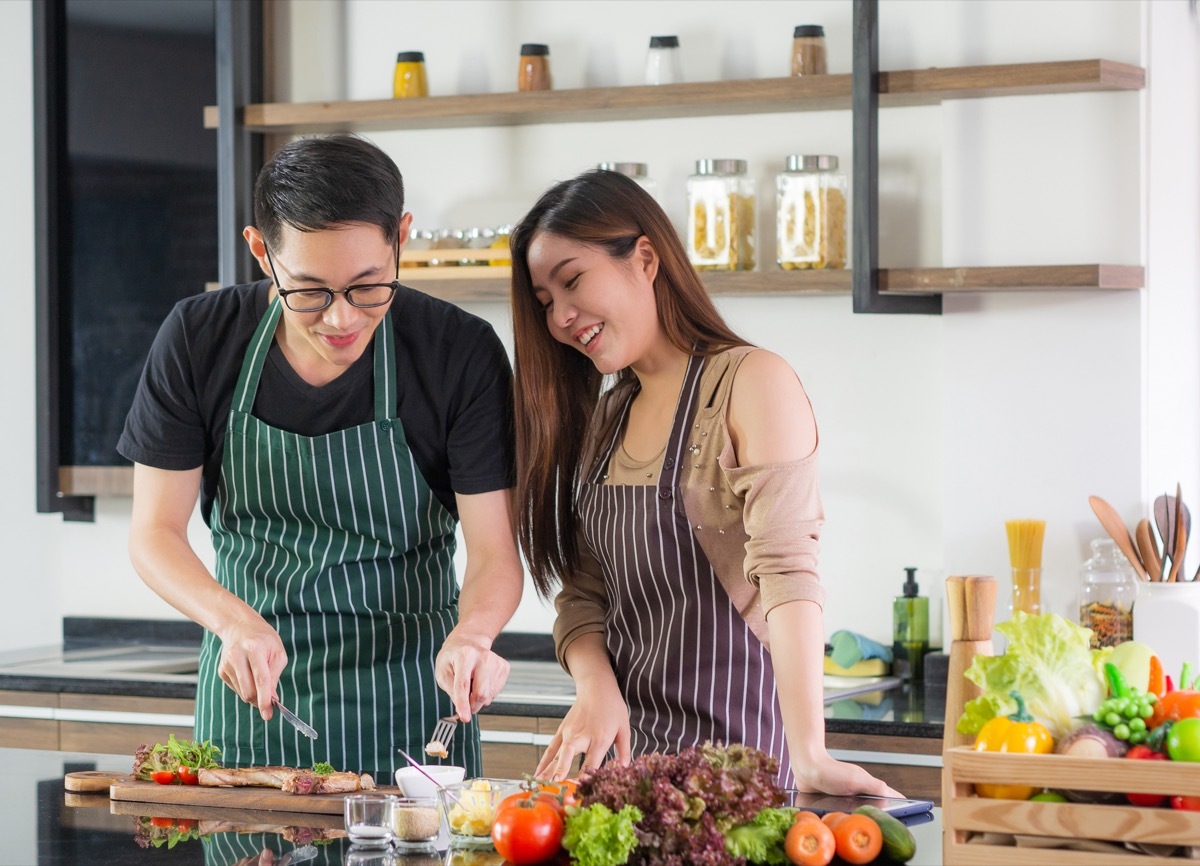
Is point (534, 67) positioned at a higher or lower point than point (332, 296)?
A: higher

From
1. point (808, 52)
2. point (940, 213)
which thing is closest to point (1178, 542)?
point (940, 213)

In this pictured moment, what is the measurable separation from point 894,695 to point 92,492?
2101mm

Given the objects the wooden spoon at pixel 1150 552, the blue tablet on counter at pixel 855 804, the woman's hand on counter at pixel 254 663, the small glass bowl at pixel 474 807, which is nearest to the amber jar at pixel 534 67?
the wooden spoon at pixel 1150 552

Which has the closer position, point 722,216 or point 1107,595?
point 1107,595

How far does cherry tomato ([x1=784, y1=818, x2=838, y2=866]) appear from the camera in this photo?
55.4 inches

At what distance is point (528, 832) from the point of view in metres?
1.41

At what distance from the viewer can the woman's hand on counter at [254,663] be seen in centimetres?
184

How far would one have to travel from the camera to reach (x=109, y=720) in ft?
10.8

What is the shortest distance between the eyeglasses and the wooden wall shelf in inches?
59.8

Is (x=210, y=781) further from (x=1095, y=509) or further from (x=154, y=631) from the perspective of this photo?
(x=154, y=631)

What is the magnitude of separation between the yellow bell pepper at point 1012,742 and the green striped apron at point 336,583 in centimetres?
99

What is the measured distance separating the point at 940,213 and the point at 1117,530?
0.75 meters

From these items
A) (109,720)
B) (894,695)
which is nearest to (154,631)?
(109,720)

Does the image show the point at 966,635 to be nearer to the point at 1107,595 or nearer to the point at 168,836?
the point at 168,836
